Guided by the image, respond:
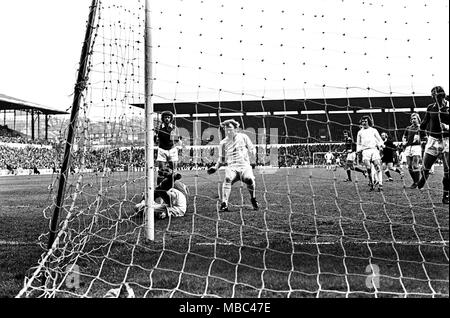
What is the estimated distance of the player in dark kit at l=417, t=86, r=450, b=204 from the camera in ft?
15.2

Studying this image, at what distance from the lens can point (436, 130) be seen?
19.1 ft

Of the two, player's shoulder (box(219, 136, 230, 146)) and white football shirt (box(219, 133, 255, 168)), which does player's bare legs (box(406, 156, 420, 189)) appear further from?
player's shoulder (box(219, 136, 230, 146))

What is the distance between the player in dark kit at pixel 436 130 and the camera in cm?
464

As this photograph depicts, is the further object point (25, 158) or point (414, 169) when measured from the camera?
point (25, 158)

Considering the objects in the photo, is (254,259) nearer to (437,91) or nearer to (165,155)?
(437,91)

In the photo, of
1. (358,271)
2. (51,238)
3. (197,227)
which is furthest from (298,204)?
(51,238)

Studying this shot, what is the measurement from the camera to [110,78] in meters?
4.59

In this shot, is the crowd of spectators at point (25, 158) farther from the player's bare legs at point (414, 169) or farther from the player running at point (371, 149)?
the player's bare legs at point (414, 169)

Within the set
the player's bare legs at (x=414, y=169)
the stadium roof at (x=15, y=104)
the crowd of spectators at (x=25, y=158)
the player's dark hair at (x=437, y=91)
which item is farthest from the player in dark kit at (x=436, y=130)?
the stadium roof at (x=15, y=104)

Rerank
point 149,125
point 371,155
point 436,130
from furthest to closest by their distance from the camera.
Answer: point 371,155
point 436,130
point 149,125

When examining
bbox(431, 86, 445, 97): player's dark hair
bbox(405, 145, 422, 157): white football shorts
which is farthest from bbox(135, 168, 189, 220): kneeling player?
bbox(405, 145, 422, 157): white football shorts

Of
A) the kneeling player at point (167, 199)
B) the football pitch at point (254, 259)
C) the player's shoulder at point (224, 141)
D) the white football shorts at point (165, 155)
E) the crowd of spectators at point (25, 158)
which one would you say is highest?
the crowd of spectators at point (25, 158)

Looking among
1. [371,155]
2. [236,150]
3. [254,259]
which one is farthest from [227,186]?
[371,155]
